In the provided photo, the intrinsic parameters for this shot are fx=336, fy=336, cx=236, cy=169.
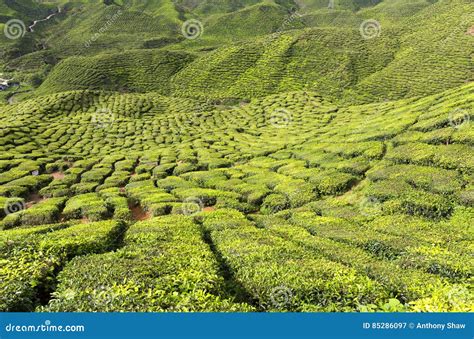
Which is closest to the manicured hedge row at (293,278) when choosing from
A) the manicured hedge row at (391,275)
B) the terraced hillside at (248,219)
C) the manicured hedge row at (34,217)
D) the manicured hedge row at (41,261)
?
the terraced hillside at (248,219)

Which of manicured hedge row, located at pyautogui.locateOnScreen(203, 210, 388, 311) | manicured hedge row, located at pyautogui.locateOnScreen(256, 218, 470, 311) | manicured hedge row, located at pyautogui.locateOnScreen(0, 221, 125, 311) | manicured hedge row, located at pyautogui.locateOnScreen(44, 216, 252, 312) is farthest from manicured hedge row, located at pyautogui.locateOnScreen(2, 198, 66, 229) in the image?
manicured hedge row, located at pyautogui.locateOnScreen(256, 218, 470, 311)

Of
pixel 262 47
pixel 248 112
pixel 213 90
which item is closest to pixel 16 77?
pixel 213 90

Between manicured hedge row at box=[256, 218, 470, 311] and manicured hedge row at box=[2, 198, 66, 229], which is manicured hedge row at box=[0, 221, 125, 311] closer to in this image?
manicured hedge row at box=[256, 218, 470, 311]

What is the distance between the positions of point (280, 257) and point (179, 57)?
13204cm

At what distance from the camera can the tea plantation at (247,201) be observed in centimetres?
1218

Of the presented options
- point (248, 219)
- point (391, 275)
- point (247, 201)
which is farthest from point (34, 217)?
point (391, 275)

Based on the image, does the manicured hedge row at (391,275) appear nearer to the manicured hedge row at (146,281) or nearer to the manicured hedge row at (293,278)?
the manicured hedge row at (293,278)

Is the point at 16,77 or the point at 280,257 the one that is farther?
the point at 16,77

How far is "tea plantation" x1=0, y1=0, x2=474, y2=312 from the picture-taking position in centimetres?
1218

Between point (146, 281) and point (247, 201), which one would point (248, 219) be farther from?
point (146, 281)

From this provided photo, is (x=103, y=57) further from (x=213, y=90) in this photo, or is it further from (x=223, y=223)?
(x=223, y=223)

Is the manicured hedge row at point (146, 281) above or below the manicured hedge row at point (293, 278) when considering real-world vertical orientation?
above

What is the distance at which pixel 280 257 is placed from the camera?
50.8ft

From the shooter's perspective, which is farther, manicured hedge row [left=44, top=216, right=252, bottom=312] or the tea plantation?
the tea plantation
